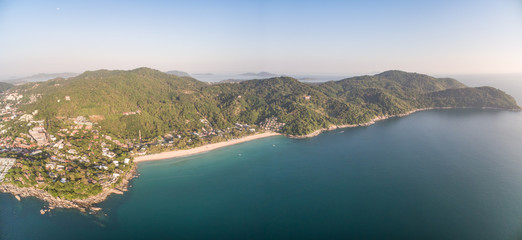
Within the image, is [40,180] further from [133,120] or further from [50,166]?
[133,120]

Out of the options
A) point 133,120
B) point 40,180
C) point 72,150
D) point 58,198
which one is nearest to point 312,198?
point 58,198

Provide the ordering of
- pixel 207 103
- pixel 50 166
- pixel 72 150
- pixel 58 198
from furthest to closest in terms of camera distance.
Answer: pixel 207 103, pixel 72 150, pixel 50 166, pixel 58 198

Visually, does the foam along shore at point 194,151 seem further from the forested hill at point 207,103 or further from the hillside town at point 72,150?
the forested hill at point 207,103

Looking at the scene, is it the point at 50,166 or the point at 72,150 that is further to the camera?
the point at 72,150

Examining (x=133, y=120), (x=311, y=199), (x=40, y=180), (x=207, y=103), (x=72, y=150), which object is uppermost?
(x=207, y=103)

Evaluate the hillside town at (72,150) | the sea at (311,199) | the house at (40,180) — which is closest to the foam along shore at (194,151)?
the hillside town at (72,150)

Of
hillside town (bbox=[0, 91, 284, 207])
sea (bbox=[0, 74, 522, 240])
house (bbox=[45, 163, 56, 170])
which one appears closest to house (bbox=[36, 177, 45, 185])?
hillside town (bbox=[0, 91, 284, 207])

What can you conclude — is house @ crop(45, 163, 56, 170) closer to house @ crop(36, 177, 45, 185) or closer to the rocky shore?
house @ crop(36, 177, 45, 185)
